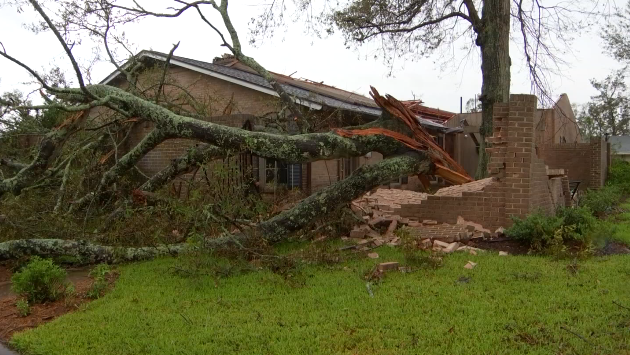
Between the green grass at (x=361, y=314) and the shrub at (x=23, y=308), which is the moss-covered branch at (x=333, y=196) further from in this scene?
the shrub at (x=23, y=308)

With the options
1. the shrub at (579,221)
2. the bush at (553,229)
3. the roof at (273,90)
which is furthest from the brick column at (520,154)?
the roof at (273,90)

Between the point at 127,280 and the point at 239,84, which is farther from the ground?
the point at 239,84

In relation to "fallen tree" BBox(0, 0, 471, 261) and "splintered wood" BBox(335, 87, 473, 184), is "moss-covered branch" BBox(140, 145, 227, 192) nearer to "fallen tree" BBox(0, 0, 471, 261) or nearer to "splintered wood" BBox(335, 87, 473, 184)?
"fallen tree" BBox(0, 0, 471, 261)

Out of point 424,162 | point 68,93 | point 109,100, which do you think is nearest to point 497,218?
point 424,162

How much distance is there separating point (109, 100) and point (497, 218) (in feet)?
20.1

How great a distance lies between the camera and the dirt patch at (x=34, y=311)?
5.04 meters

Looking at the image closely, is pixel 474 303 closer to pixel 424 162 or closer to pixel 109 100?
pixel 424 162

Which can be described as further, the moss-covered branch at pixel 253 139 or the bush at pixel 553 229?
the moss-covered branch at pixel 253 139


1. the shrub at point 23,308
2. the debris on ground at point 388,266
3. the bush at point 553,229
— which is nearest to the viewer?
the shrub at point 23,308

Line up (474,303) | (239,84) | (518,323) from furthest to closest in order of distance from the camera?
(239,84) < (474,303) < (518,323)

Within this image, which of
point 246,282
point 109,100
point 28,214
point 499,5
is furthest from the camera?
point 499,5

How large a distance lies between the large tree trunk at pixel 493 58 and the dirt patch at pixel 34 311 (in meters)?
11.4

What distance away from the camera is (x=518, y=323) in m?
4.41

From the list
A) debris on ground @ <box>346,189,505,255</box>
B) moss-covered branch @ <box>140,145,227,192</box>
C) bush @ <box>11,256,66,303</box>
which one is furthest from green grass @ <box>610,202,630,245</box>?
bush @ <box>11,256,66,303</box>
